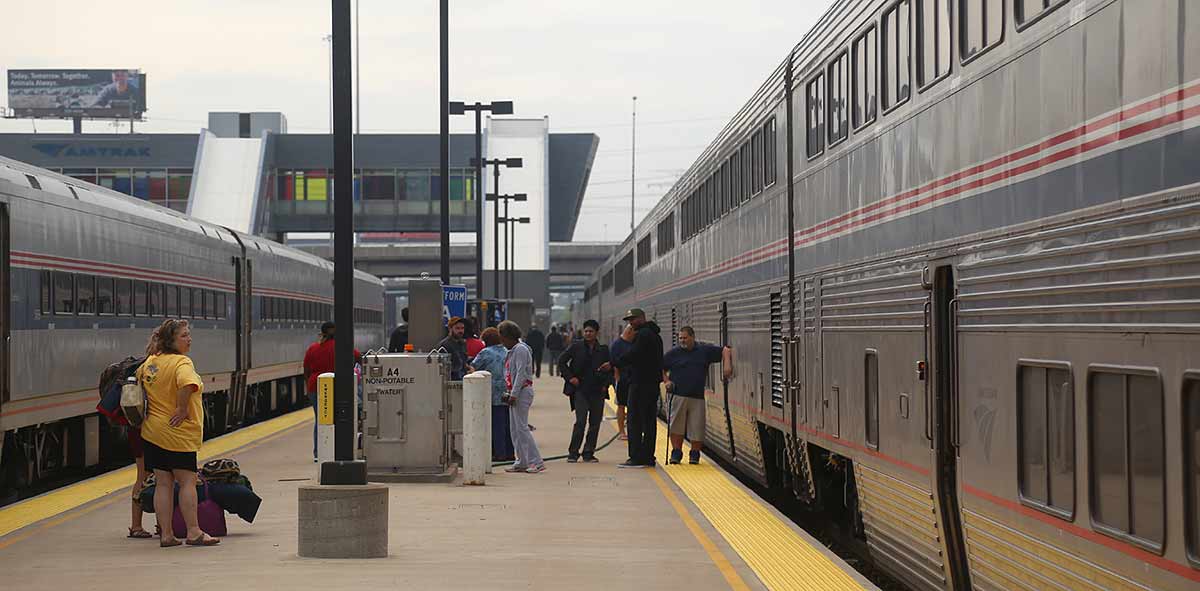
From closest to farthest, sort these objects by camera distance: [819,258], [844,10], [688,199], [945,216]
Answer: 1. [945,216]
2. [844,10]
3. [819,258]
4. [688,199]

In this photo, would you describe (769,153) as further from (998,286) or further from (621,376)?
(621,376)

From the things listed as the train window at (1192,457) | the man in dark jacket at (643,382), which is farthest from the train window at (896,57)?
the man in dark jacket at (643,382)

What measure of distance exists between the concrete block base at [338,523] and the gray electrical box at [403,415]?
6.16 m

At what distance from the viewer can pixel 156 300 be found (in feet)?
78.7

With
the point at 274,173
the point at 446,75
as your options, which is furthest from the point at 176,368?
the point at 274,173

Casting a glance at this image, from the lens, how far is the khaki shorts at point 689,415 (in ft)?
66.6

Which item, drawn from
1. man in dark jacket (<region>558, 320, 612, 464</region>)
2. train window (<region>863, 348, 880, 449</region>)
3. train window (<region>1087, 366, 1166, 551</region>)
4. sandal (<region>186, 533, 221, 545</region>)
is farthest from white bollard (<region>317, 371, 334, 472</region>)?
train window (<region>1087, 366, 1166, 551</region>)

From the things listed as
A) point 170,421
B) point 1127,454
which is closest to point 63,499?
point 170,421

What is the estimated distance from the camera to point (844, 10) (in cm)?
1285

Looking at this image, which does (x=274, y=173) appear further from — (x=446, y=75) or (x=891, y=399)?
(x=891, y=399)

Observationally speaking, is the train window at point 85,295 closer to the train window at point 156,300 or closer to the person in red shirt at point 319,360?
the person in red shirt at point 319,360

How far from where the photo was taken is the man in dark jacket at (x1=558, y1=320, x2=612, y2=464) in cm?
2067

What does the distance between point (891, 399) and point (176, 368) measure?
16.2 feet

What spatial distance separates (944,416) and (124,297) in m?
14.9
